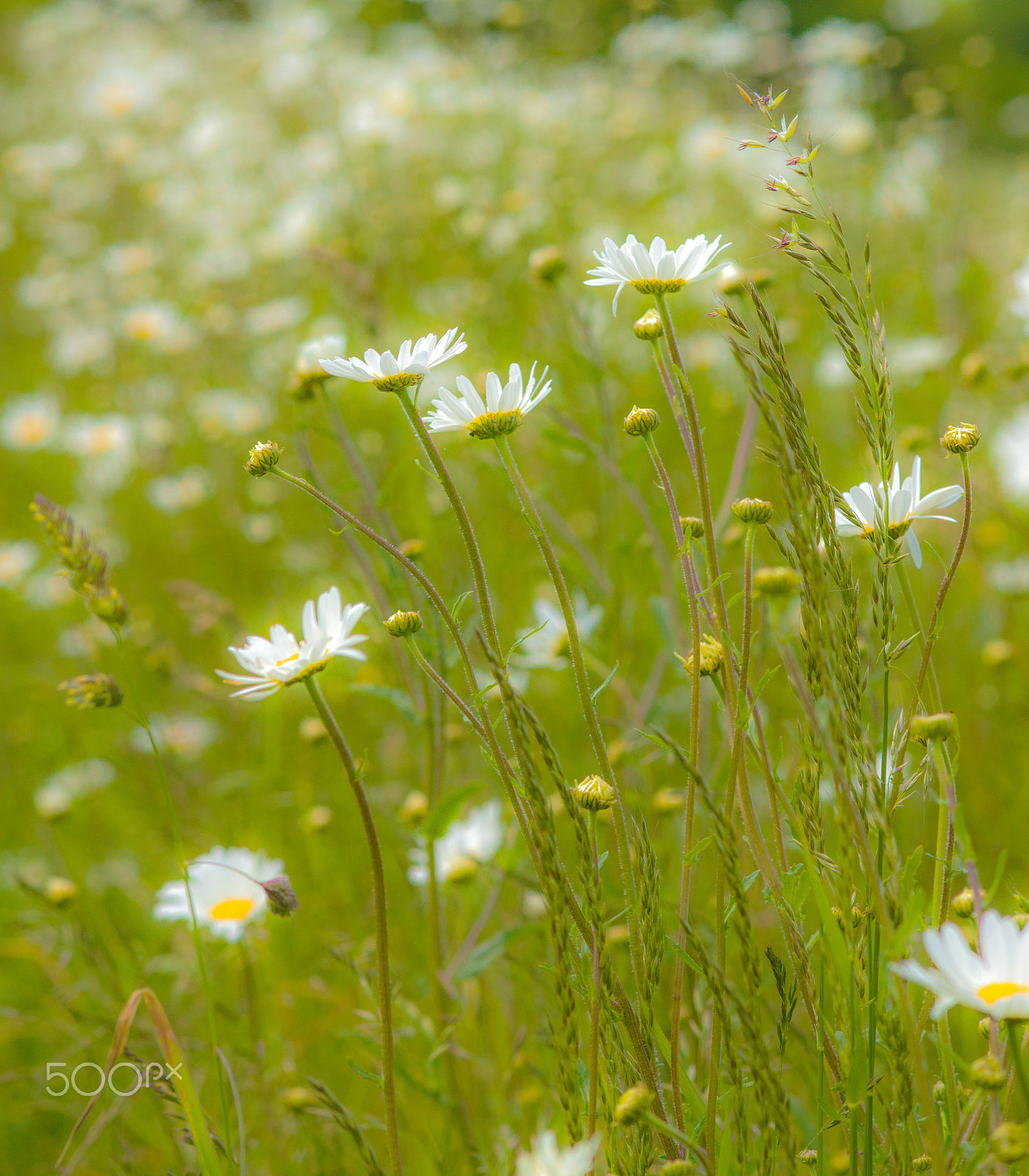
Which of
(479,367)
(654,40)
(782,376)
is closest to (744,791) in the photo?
(782,376)

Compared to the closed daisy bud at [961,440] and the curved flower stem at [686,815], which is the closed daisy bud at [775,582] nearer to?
the curved flower stem at [686,815]

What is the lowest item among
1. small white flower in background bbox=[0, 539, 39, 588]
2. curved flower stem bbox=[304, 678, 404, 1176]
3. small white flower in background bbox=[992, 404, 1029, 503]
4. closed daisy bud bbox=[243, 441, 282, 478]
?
curved flower stem bbox=[304, 678, 404, 1176]

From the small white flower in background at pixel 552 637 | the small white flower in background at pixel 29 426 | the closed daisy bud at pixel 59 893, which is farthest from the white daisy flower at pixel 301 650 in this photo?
the small white flower in background at pixel 29 426

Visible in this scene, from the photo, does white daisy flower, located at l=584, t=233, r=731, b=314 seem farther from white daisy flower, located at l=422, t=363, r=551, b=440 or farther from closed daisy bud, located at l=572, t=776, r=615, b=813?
closed daisy bud, located at l=572, t=776, r=615, b=813

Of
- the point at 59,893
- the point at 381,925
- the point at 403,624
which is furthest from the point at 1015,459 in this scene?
the point at 59,893

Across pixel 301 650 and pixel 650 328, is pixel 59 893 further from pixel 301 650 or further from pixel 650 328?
pixel 650 328

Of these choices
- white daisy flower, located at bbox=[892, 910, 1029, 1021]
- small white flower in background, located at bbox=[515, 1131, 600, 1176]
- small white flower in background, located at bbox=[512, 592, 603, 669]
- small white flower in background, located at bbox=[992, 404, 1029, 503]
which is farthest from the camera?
small white flower in background, located at bbox=[992, 404, 1029, 503]

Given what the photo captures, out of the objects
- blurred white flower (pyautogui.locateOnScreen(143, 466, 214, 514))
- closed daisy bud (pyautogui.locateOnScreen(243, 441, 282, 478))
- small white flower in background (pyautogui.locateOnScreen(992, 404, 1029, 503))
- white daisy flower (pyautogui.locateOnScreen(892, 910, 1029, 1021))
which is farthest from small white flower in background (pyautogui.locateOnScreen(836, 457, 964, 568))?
blurred white flower (pyautogui.locateOnScreen(143, 466, 214, 514))
